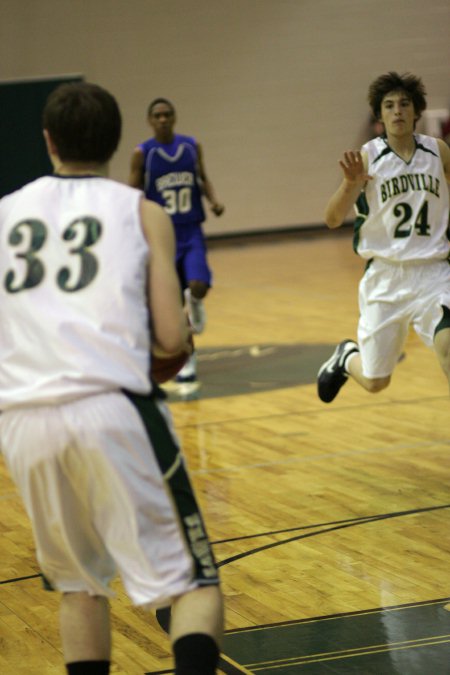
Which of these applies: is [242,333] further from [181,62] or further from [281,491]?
[181,62]

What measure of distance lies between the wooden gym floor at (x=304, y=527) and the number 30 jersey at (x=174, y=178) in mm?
1281

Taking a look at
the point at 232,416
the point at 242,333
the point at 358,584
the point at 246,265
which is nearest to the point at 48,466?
the point at 358,584

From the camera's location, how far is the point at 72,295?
2533 mm

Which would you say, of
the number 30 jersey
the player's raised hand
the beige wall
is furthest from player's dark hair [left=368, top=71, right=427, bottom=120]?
the beige wall

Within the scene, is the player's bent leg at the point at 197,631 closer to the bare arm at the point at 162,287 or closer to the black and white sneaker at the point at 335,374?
the bare arm at the point at 162,287

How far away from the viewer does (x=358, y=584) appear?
13.8ft

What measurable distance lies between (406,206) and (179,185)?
3202 mm

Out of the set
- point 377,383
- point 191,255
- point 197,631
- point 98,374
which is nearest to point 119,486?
point 98,374

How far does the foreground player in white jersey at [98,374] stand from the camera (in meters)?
2.51

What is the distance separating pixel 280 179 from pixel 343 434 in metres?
12.4

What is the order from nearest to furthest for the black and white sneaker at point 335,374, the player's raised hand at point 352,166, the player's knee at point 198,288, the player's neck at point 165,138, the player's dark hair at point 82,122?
the player's dark hair at point 82,122, the player's raised hand at point 352,166, the black and white sneaker at point 335,374, the player's knee at point 198,288, the player's neck at point 165,138

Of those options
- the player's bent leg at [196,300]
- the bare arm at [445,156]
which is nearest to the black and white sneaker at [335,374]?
the bare arm at [445,156]

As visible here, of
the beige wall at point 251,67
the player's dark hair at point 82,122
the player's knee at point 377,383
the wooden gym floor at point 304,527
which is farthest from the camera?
the beige wall at point 251,67

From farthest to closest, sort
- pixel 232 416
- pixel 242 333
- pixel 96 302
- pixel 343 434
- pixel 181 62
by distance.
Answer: pixel 181 62 < pixel 242 333 < pixel 232 416 < pixel 343 434 < pixel 96 302
